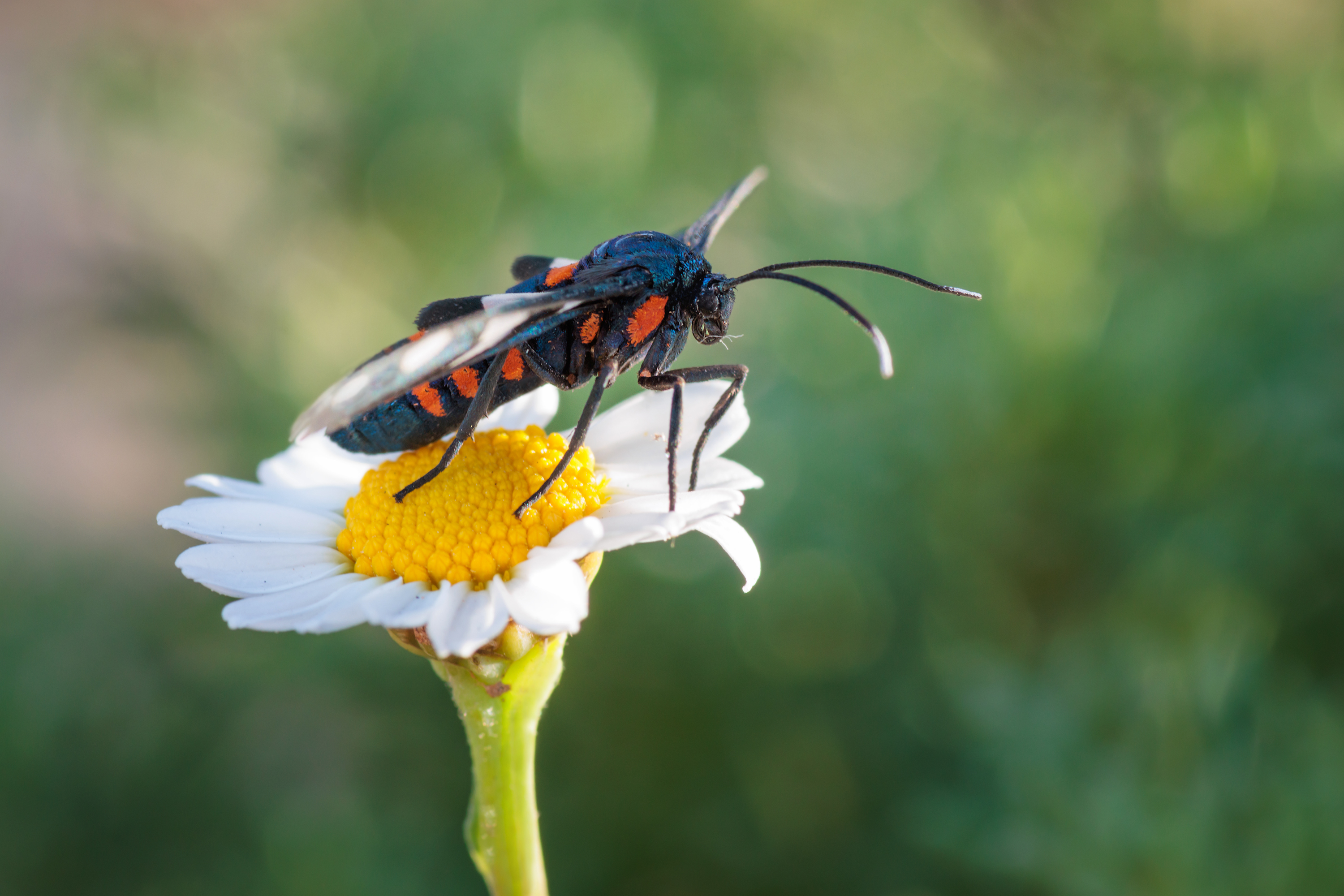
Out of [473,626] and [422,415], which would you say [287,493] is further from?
[473,626]

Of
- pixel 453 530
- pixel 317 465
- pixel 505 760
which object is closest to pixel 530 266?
pixel 317 465

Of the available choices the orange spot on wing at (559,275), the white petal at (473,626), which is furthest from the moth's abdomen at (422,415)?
the white petal at (473,626)

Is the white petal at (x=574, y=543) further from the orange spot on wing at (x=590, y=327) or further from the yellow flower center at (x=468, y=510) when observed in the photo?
the orange spot on wing at (x=590, y=327)

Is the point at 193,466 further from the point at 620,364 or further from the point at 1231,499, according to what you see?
the point at 1231,499

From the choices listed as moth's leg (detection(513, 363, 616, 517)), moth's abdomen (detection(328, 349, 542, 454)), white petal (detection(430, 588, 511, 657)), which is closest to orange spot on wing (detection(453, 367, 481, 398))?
moth's abdomen (detection(328, 349, 542, 454))

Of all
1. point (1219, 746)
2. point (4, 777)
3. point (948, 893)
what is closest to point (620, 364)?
point (1219, 746)

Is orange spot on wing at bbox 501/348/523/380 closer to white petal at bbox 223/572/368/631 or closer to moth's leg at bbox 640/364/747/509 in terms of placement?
moth's leg at bbox 640/364/747/509
